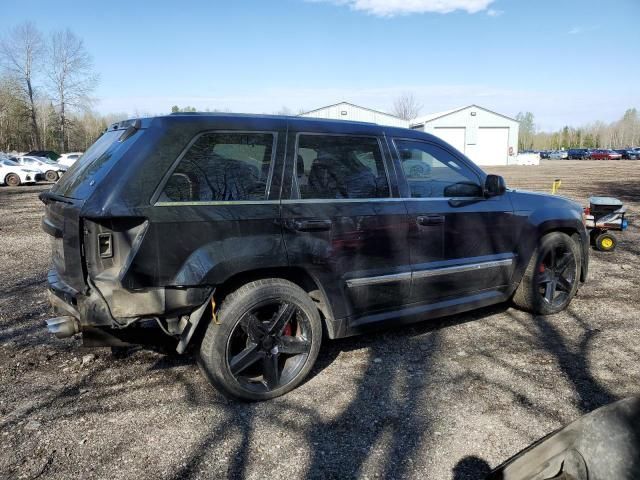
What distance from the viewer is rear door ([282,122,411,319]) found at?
136 inches

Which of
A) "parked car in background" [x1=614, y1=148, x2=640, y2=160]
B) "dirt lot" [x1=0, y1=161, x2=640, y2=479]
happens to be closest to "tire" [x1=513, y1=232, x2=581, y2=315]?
"dirt lot" [x1=0, y1=161, x2=640, y2=479]

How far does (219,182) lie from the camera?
3260 mm

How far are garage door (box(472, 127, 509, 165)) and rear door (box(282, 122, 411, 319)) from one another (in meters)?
57.2

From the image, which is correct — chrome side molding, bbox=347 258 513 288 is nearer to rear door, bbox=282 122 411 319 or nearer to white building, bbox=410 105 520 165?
rear door, bbox=282 122 411 319

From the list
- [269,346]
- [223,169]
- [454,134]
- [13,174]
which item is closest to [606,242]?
[269,346]

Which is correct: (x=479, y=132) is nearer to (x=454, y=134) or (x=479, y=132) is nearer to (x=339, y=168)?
(x=454, y=134)

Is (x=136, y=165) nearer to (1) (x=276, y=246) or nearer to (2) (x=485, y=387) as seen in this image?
(1) (x=276, y=246)

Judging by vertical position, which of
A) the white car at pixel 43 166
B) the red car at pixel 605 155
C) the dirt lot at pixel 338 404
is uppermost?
the red car at pixel 605 155

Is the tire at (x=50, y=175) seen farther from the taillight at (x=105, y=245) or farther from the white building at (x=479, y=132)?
the white building at (x=479, y=132)

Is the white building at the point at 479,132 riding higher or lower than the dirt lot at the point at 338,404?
higher

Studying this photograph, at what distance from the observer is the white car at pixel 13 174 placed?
25603 millimetres

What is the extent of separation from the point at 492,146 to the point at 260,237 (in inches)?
2354

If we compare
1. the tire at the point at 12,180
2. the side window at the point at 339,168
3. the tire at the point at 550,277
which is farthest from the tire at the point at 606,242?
the tire at the point at 12,180

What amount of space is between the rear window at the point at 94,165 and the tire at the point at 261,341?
1089mm
